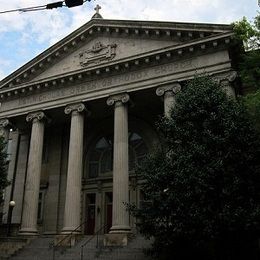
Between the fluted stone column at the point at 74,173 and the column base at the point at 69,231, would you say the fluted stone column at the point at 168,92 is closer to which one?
the fluted stone column at the point at 74,173

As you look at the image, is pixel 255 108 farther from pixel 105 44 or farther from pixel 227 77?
pixel 105 44

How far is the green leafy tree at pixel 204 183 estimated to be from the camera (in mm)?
13164

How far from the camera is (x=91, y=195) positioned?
27109 mm

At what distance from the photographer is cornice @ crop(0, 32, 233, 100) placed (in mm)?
20719

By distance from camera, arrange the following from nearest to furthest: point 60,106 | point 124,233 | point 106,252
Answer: point 106,252 → point 124,233 → point 60,106

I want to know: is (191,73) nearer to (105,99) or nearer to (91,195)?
(105,99)

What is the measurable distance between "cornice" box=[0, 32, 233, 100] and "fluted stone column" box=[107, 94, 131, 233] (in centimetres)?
194

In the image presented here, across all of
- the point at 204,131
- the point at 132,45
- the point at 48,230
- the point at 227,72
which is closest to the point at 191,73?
the point at 227,72

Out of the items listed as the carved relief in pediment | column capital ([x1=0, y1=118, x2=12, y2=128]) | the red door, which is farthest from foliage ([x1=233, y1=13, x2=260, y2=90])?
column capital ([x1=0, y1=118, x2=12, y2=128])

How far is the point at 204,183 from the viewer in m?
13.4

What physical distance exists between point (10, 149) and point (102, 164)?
7.55 metres

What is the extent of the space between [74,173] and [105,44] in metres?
8.78

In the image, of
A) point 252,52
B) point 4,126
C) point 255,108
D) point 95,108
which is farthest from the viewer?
point 4,126

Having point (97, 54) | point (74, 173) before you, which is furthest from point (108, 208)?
point (97, 54)
